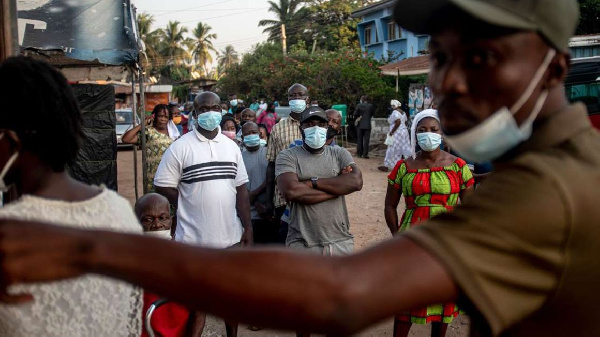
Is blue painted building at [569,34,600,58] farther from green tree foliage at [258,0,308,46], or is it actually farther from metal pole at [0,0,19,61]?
green tree foliage at [258,0,308,46]

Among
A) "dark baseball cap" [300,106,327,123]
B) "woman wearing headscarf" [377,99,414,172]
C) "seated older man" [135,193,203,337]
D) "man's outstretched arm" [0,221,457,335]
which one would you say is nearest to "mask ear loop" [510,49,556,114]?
"man's outstretched arm" [0,221,457,335]

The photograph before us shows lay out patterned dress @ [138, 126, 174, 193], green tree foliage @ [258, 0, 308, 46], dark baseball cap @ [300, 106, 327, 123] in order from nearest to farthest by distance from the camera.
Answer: dark baseball cap @ [300, 106, 327, 123], patterned dress @ [138, 126, 174, 193], green tree foliage @ [258, 0, 308, 46]

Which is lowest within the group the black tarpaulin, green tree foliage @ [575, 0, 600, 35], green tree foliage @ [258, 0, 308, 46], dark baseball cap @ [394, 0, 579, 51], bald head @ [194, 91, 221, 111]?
dark baseball cap @ [394, 0, 579, 51]

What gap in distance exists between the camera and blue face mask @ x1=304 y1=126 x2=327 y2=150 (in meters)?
5.27

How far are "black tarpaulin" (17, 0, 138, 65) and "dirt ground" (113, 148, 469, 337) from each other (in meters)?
3.57

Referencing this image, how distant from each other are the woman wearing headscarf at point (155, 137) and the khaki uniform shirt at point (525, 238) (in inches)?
246

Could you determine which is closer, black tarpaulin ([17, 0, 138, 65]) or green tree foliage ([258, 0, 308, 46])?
black tarpaulin ([17, 0, 138, 65])

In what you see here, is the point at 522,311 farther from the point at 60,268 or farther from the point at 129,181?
the point at 129,181

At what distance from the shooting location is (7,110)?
1.68 meters

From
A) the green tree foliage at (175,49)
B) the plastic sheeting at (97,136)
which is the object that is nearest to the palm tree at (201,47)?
the green tree foliage at (175,49)

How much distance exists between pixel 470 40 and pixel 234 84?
3431 cm

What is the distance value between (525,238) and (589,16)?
63.6ft

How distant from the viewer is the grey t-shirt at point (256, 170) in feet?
21.3

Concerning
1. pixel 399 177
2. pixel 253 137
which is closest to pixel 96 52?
pixel 253 137
